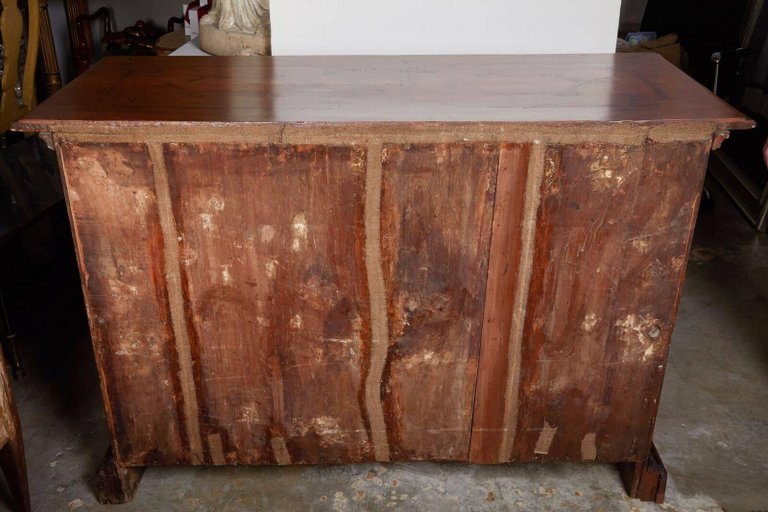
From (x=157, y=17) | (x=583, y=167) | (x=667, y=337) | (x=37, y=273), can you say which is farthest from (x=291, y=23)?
(x=157, y=17)

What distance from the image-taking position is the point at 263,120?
1.57 meters

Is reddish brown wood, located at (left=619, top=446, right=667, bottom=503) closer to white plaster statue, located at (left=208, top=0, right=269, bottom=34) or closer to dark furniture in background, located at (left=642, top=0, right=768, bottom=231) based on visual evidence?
white plaster statue, located at (left=208, top=0, right=269, bottom=34)

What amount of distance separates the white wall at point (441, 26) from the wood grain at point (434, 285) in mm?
710

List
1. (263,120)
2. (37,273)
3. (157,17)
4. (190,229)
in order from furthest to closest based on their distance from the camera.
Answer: (157,17), (37,273), (190,229), (263,120)

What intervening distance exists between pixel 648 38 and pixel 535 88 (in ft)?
10.2

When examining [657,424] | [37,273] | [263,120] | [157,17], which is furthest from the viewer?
[157,17]

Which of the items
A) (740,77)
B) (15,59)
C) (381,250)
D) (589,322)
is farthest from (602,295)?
(740,77)

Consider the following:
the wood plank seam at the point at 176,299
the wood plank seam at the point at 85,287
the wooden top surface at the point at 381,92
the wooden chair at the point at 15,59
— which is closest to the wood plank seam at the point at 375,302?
the wooden top surface at the point at 381,92

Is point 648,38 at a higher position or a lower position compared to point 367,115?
lower

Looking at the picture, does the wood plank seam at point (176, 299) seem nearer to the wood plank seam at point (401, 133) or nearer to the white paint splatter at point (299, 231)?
the wood plank seam at point (401, 133)

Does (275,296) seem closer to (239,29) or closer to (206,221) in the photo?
(206,221)

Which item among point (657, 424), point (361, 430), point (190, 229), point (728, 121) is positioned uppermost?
point (728, 121)

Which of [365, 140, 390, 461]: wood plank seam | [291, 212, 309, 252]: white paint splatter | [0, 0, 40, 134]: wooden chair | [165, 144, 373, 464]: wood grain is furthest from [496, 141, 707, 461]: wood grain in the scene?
[0, 0, 40, 134]: wooden chair

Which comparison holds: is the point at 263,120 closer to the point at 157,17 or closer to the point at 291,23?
the point at 291,23
